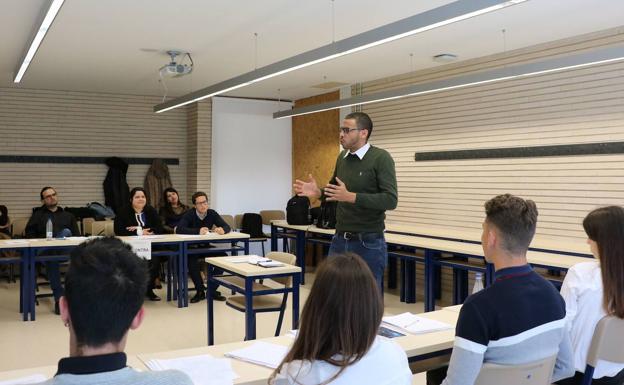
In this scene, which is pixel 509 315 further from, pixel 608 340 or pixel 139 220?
pixel 139 220

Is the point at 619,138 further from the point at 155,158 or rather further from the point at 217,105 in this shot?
the point at 155,158

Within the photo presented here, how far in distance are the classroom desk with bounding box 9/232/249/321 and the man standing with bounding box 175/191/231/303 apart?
17cm

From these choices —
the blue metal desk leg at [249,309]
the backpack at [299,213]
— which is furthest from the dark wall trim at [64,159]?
the blue metal desk leg at [249,309]

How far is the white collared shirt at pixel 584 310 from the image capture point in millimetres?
2787

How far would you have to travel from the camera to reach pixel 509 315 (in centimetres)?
213

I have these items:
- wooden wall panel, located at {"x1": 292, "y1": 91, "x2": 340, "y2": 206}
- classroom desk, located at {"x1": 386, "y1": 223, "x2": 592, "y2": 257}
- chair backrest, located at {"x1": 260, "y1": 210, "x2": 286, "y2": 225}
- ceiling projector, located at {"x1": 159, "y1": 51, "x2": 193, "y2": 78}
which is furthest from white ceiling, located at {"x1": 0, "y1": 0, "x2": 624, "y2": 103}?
chair backrest, located at {"x1": 260, "y1": 210, "x2": 286, "y2": 225}

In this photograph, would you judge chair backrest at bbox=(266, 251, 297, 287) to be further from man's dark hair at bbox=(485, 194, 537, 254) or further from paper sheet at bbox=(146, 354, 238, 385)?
man's dark hair at bbox=(485, 194, 537, 254)

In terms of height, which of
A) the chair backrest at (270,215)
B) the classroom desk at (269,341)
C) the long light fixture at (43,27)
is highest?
the long light fixture at (43,27)

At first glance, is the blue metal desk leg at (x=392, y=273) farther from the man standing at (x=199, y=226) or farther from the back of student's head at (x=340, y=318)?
the back of student's head at (x=340, y=318)

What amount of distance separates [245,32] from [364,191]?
341 cm

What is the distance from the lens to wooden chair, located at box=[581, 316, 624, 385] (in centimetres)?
262

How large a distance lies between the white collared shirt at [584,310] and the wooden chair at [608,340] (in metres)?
0.10

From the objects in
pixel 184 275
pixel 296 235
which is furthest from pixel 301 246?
pixel 184 275


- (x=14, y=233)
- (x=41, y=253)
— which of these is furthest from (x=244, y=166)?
(x=41, y=253)
